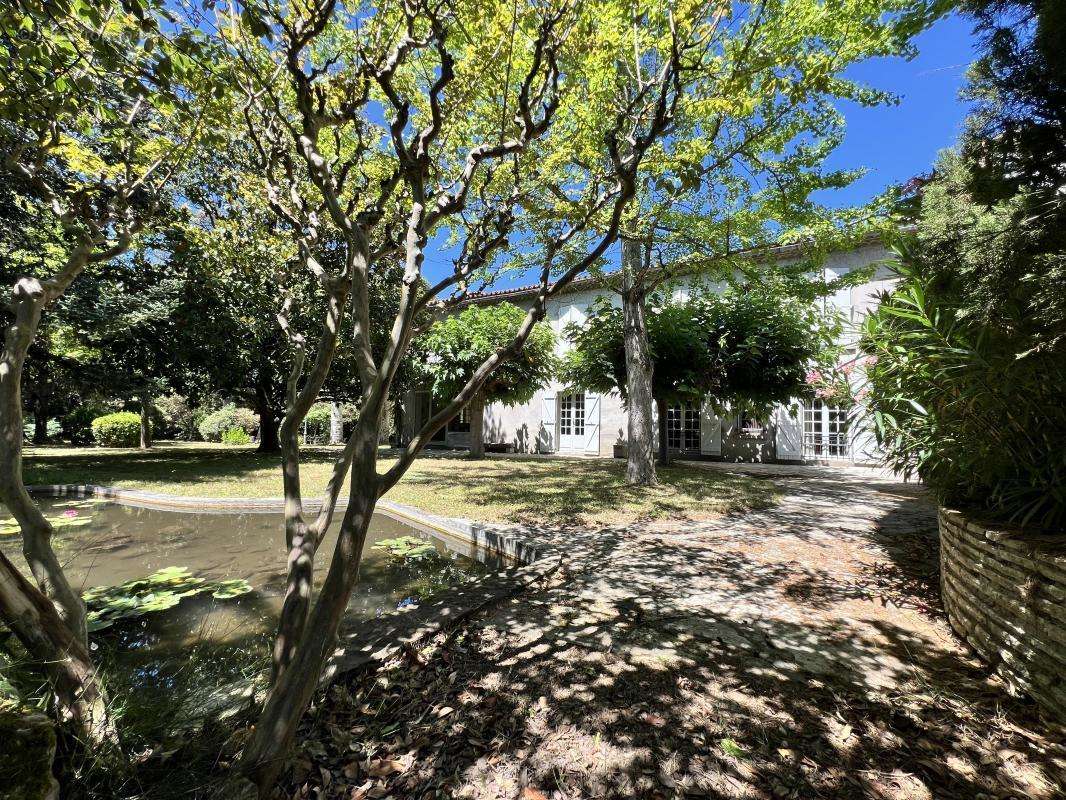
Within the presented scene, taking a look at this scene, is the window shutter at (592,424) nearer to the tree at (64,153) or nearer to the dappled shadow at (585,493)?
the dappled shadow at (585,493)

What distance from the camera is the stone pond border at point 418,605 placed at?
2.08m

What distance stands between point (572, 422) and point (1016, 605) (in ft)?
47.6

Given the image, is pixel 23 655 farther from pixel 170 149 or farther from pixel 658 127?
pixel 170 149

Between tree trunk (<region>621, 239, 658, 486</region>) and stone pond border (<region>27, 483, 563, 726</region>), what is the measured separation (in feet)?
12.6

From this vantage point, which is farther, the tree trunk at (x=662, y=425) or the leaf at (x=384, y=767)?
the tree trunk at (x=662, y=425)

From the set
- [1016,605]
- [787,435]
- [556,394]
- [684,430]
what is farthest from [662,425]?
[1016,605]

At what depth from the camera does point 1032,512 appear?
7.18 feet

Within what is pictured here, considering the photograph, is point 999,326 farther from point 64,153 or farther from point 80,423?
point 80,423

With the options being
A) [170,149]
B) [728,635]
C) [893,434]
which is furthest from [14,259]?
[893,434]

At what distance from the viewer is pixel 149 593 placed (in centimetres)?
343

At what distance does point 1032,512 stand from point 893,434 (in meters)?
1.13

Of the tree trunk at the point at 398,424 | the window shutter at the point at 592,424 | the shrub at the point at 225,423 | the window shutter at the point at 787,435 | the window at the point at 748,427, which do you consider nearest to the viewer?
the window shutter at the point at 787,435

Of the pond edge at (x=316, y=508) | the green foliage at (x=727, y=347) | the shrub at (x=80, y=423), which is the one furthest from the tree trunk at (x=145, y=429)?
the green foliage at (x=727, y=347)

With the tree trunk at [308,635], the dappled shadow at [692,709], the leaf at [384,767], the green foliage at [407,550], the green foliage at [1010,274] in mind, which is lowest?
the green foliage at [407,550]
